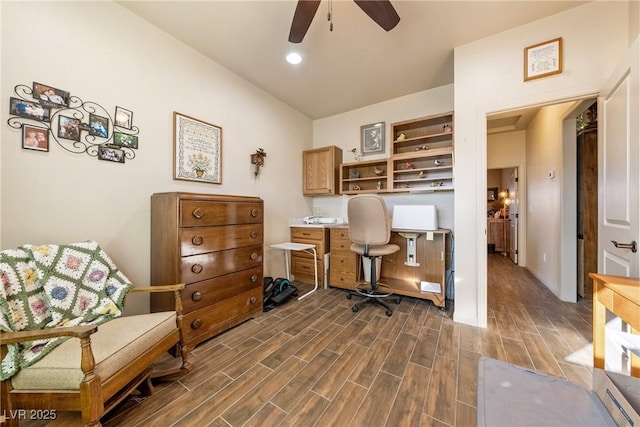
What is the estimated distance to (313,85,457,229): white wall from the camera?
9.78ft

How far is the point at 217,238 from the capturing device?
1.94 m

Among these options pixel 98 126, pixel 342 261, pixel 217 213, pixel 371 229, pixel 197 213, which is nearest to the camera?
pixel 98 126

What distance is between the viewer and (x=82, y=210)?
1.61m

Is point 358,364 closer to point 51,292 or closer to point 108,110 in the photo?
point 51,292

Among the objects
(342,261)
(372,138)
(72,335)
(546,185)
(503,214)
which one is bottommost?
(342,261)

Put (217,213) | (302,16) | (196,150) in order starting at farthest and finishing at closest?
(196,150) < (217,213) < (302,16)

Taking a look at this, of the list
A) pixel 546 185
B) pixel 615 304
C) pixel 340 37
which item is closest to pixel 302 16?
pixel 340 37

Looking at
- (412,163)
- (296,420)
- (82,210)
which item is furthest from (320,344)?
(412,163)

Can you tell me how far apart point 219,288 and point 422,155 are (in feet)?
8.88

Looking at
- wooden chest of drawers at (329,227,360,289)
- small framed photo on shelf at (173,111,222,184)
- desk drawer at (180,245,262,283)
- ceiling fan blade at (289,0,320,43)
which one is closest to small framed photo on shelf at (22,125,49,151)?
small framed photo on shelf at (173,111,222,184)

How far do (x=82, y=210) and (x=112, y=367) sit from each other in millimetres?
1197

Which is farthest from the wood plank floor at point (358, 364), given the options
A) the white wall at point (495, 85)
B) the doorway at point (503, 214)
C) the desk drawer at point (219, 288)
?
the doorway at point (503, 214)

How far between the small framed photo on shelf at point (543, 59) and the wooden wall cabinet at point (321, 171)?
2.27 m

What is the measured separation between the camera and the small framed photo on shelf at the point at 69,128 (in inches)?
59.9
